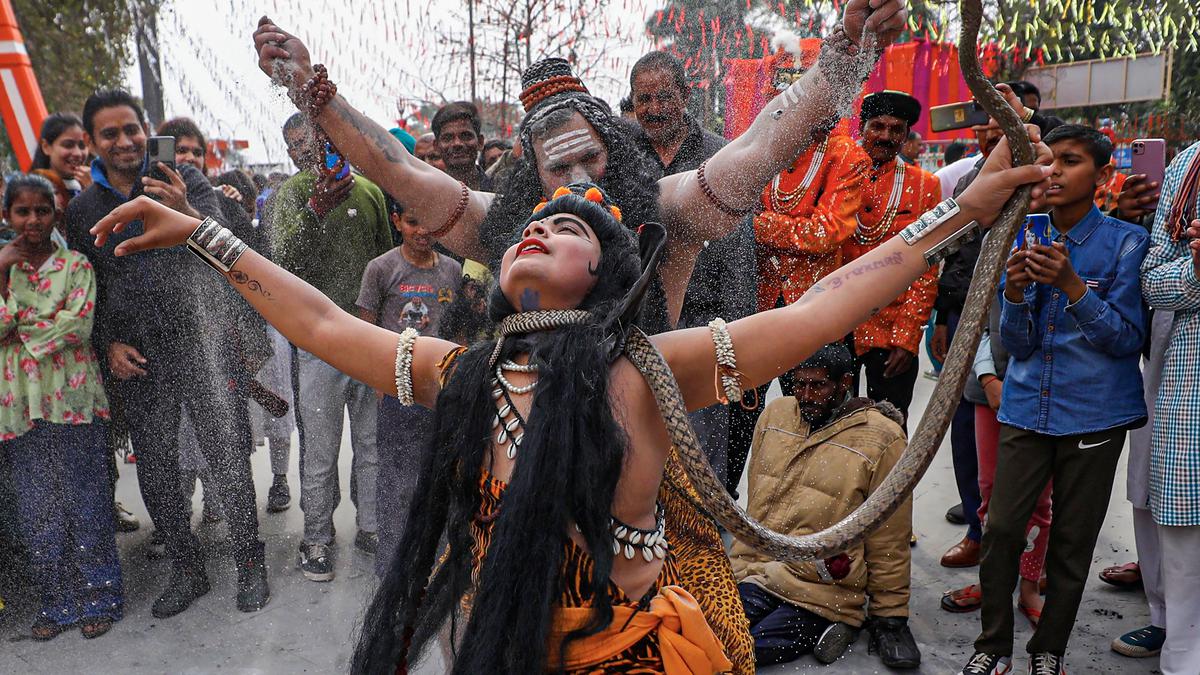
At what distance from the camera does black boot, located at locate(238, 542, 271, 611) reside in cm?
391

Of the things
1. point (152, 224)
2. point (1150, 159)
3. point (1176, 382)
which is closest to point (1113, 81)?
point (1150, 159)

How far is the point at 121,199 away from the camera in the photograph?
13.2 ft

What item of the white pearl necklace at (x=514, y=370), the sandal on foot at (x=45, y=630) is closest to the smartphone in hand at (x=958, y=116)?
the white pearl necklace at (x=514, y=370)

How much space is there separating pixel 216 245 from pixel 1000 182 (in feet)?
5.23

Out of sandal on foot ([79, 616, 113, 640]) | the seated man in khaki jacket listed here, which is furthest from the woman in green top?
the seated man in khaki jacket

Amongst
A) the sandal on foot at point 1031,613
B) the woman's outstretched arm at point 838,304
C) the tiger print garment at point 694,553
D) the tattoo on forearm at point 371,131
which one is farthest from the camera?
the sandal on foot at point 1031,613

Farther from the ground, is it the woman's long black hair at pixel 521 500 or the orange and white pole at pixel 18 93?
the orange and white pole at pixel 18 93

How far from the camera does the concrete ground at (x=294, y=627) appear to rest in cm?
342

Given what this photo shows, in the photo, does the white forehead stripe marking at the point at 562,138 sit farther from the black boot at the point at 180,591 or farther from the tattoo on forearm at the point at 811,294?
the black boot at the point at 180,591

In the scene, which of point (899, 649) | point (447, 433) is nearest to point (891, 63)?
point (899, 649)

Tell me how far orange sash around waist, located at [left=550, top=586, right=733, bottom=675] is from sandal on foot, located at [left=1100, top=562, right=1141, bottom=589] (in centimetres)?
288

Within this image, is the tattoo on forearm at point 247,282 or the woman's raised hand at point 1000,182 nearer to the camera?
the woman's raised hand at point 1000,182

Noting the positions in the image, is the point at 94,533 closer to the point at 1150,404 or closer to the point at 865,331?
the point at 865,331

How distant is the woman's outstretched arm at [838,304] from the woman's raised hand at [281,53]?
4.06 ft
